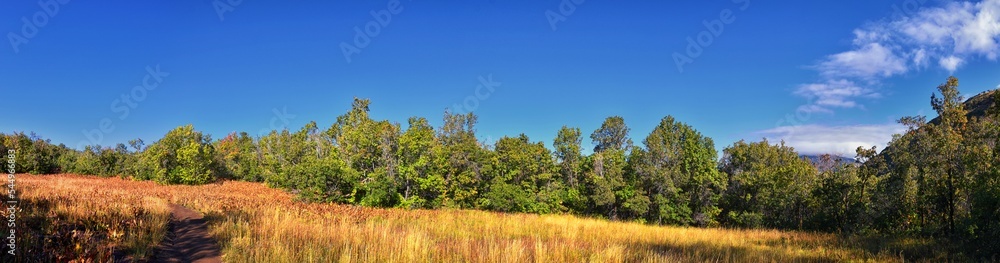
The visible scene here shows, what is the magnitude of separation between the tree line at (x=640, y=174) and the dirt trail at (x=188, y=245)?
567 inches

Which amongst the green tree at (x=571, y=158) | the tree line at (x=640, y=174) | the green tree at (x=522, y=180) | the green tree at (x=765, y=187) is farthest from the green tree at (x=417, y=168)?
the green tree at (x=765, y=187)

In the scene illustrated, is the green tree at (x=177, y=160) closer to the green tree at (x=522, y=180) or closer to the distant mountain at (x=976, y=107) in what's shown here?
the green tree at (x=522, y=180)

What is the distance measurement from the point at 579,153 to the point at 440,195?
14.3 meters

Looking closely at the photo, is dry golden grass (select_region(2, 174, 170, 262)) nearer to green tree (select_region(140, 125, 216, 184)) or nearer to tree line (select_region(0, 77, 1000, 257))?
tree line (select_region(0, 77, 1000, 257))

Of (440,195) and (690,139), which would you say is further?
(690,139)

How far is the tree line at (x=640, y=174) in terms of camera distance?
2047 cm

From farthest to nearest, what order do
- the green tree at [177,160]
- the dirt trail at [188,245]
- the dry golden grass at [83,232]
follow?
the green tree at [177,160], the dirt trail at [188,245], the dry golden grass at [83,232]

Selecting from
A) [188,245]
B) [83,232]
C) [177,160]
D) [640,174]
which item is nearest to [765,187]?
[640,174]

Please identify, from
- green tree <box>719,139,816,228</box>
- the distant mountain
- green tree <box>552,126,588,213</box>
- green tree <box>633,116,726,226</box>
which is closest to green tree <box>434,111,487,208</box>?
green tree <box>552,126,588,213</box>

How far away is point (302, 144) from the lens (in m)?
43.3

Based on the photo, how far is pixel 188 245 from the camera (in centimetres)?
976

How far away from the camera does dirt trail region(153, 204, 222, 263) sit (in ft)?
27.4

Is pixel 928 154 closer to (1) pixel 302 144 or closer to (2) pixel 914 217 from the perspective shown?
(2) pixel 914 217

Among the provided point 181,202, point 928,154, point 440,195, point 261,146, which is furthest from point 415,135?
point 261,146
